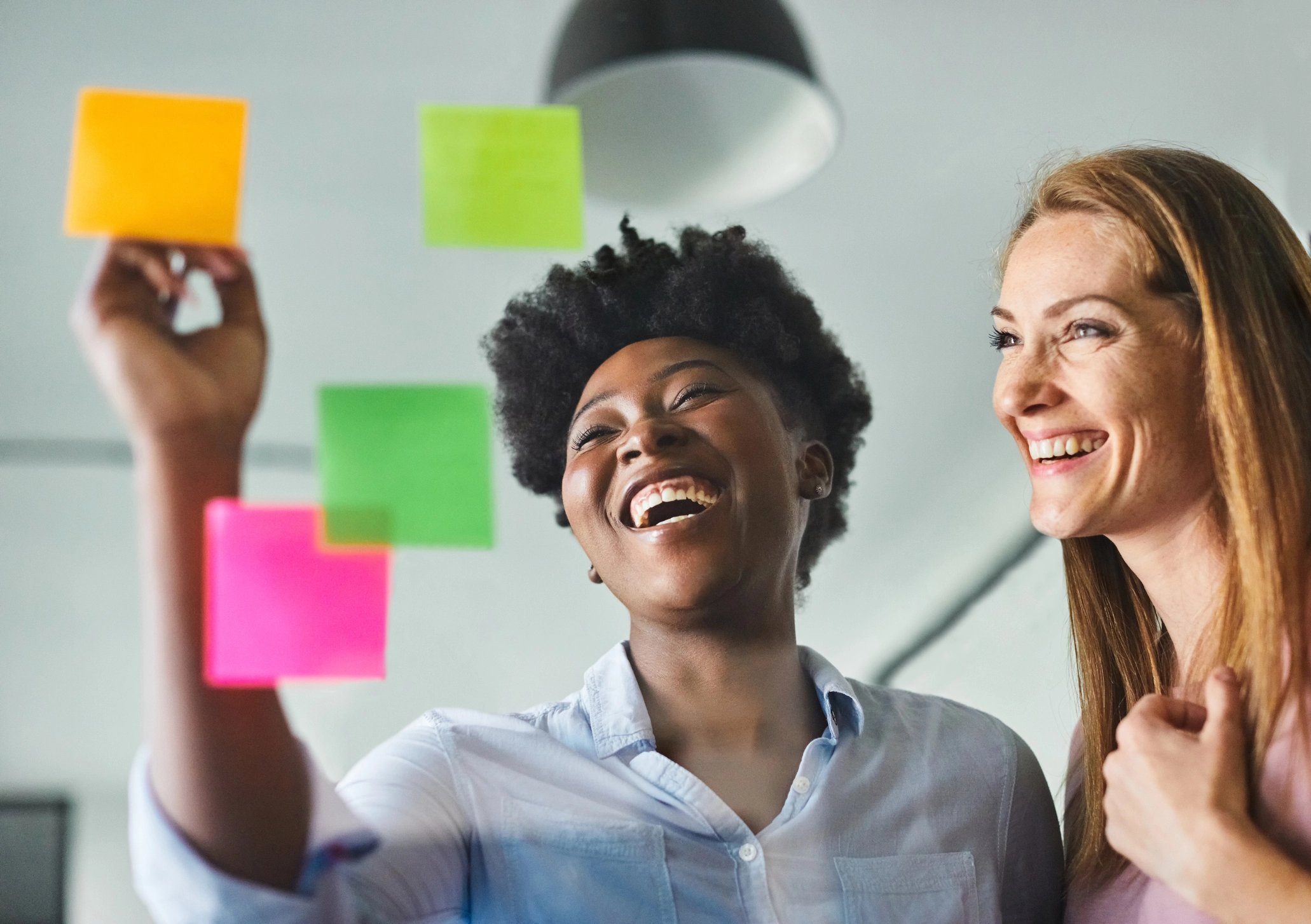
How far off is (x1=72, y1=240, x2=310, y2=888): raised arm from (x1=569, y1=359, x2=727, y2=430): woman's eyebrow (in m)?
0.30

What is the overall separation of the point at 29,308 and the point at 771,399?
60 cm

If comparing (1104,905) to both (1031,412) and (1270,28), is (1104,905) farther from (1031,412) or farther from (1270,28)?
(1270,28)

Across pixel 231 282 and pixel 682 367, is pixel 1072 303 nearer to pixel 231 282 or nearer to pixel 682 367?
pixel 682 367

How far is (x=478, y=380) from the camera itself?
3.07 ft

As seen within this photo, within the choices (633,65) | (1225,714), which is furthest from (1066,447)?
(633,65)

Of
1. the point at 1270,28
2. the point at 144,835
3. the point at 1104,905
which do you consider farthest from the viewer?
the point at 1270,28

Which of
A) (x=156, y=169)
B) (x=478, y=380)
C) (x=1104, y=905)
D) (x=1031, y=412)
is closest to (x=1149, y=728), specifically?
(x=1104, y=905)

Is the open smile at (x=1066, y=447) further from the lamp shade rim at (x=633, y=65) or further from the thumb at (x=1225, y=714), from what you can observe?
the lamp shade rim at (x=633, y=65)

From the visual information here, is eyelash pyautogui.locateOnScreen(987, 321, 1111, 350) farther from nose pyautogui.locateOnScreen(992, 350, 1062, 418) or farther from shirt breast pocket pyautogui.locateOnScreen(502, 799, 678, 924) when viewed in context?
shirt breast pocket pyautogui.locateOnScreen(502, 799, 678, 924)

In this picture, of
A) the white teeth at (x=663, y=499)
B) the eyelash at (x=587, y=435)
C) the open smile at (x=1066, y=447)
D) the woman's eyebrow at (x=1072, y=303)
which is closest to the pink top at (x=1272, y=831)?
the open smile at (x=1066, y=447)

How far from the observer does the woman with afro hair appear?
80 centimetres

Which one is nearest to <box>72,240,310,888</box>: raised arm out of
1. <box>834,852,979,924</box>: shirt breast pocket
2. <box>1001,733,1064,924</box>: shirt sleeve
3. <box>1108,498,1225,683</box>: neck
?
<box>834,852,979,924</box>: shirt breast pocket

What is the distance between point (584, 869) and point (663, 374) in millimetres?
413

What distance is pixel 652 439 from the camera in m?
0.99
